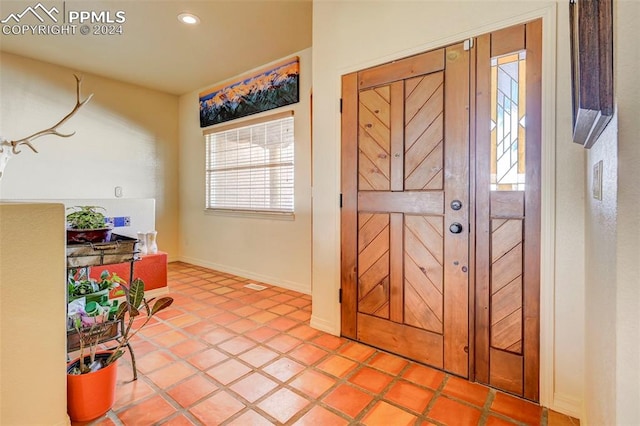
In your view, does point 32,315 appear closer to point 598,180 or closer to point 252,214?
point 598,180

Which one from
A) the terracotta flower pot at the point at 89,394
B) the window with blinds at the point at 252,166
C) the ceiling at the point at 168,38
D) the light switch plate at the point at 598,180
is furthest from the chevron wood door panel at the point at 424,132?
the terracotta flower pot at the point at 89,394

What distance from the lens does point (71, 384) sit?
147 centimetres

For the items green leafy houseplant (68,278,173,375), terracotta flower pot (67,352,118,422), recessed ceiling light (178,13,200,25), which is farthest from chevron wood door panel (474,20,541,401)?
recessed ceiling light (178,13,200,25)

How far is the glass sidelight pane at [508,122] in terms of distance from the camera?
5.69 feet

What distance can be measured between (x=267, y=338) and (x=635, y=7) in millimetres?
2547

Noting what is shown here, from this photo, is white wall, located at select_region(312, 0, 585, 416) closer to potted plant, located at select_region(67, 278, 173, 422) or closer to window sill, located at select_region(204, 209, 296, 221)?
window sill, located at select_region(204, 209, 296, 221)

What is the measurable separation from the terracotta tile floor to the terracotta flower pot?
0.27 ft

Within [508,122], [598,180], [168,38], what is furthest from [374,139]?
[168,38]

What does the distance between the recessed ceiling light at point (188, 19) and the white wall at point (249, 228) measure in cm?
120

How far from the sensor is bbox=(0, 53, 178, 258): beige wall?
3.74 m

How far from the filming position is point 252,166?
4.24 metres

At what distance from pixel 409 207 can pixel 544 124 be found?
0.87 metres

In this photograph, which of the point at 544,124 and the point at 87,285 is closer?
the point at 544,124

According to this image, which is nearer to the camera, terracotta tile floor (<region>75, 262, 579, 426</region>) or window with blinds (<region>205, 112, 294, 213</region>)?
terracotta tile floor (<region>75, 262, 579, 426</region>)
